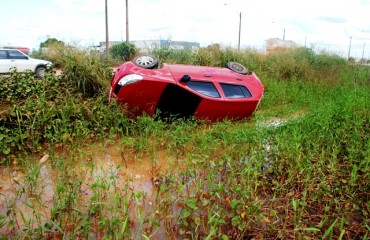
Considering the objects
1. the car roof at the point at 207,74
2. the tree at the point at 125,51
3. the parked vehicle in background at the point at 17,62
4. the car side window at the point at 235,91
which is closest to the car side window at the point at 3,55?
the parked vehicle in background at the point at 17,62

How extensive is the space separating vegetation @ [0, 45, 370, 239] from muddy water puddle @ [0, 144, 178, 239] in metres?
0.02

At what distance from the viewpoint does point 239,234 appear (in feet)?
8.61

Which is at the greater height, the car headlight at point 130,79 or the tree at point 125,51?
the tree at point 125,51

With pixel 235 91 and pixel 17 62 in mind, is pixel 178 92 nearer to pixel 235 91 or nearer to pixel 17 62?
pixel 235 91

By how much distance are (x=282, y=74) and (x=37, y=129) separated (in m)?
11.1

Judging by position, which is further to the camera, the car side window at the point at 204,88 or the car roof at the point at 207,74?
the car roof at the point at 207,74

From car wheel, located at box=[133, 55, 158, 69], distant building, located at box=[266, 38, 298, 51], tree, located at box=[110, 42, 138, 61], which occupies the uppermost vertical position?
distant building, located at box=[266, 38, 298, 51]

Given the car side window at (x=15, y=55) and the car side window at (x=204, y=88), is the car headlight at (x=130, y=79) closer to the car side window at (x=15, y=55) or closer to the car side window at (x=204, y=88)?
the car side window at (x=204, y=88)

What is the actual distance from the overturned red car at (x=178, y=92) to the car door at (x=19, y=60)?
344 inches

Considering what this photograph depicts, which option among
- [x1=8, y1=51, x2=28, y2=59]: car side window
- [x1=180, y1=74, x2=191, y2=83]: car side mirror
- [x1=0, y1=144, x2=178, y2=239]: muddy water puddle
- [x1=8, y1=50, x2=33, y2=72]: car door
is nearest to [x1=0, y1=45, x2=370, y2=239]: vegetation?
[x1=0, y1=144, x2=178, y2=239]: muddy water puddle

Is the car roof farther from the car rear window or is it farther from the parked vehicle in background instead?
the car rear window

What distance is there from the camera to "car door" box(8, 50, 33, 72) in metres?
12.6

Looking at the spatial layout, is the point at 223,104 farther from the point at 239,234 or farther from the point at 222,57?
Answer: the point at 222,57

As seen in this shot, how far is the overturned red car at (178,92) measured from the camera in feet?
18.2
